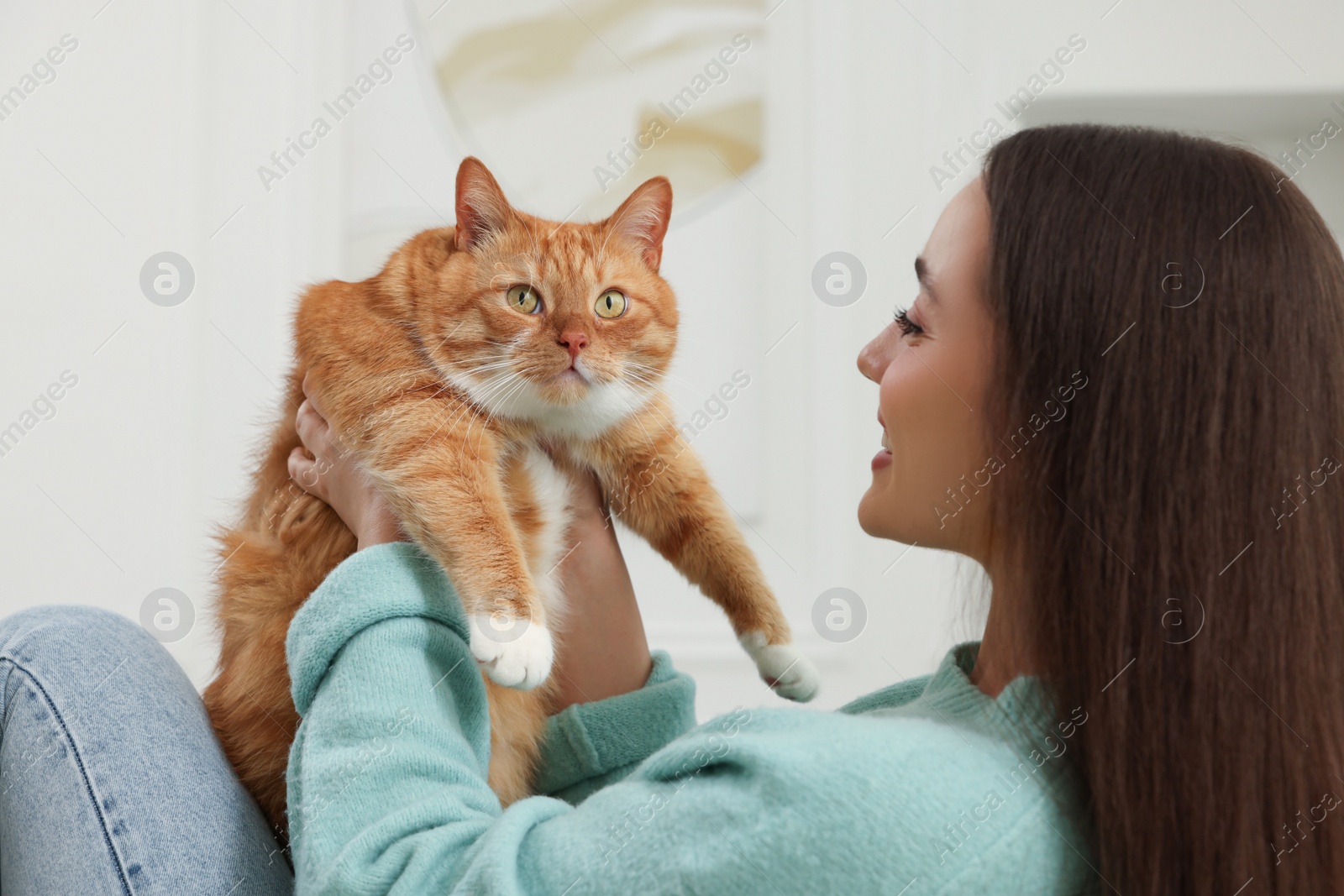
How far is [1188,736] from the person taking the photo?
78 centimetres

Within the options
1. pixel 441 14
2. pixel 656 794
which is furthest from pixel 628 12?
pixel 656 794

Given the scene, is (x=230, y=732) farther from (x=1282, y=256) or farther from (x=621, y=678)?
(x=1282, y=256)

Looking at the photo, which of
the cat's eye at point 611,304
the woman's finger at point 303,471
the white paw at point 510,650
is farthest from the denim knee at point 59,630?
the cat's eye at point 611,304

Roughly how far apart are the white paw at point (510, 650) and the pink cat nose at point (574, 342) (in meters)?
0.38

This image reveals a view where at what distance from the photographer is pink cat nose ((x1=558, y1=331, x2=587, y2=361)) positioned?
50.6 inches

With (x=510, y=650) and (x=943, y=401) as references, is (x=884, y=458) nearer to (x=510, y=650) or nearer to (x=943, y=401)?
(x=943, y=401)

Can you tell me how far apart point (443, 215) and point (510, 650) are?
1777 mm

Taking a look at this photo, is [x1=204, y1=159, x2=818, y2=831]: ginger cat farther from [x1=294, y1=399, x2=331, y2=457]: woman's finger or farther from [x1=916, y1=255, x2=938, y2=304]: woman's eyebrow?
[x1=916, y1=255, x2=938, y2=304]: woman's eyebrow

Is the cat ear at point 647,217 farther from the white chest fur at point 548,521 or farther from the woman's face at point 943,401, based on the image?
the woman's face at point 943,401

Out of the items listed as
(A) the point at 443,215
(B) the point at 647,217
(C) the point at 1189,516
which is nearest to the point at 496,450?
(B) the point at 647,217

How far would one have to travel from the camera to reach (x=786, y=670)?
136 cm

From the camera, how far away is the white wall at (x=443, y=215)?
2.38 meters

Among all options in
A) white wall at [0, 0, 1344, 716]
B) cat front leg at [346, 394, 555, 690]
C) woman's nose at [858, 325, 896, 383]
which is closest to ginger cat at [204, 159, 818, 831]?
cat front leg at [346, 394, 555, 690]

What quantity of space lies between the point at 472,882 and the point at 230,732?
618mm
